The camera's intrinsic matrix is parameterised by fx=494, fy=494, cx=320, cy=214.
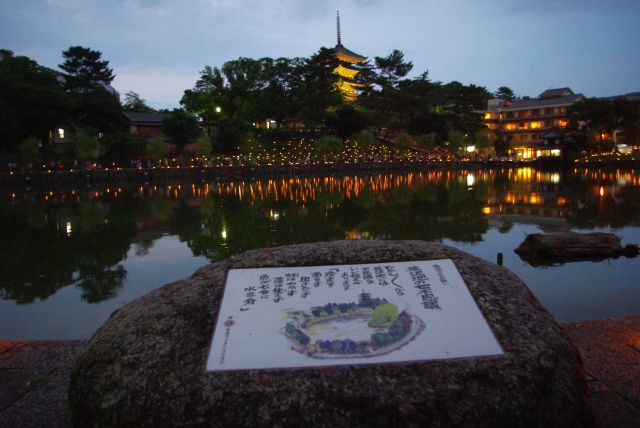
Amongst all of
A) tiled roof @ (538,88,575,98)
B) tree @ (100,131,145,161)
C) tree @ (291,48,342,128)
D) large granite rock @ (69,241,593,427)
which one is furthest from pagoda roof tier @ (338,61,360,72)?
large granite rock @ (69,241,593,427)

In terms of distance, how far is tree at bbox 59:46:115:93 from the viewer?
41.1m

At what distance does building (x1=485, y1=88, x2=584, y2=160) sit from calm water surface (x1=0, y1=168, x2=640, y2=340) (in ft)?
131

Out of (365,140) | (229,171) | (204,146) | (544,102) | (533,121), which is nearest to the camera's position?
(229,171)

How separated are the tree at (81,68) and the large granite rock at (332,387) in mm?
43941

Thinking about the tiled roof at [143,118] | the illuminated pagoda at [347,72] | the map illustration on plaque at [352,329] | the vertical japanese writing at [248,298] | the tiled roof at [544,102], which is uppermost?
the illuminated pagoda at [347,72]

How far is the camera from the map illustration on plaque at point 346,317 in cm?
295

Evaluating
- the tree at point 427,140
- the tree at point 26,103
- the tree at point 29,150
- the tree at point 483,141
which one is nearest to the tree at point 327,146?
the tree at point 427,140

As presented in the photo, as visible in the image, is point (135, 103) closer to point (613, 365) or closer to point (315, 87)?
point (315, 87)

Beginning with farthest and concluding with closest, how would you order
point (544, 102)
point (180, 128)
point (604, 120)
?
point (544, 102), point (604, 120), point (180, 128)

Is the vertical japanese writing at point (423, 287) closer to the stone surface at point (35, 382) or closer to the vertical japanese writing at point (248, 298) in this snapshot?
the vertical japanese writing at point (248, 298)

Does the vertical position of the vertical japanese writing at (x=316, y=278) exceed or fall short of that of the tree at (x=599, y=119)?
it falls short

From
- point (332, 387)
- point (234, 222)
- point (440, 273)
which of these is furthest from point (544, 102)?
point (332, 387)

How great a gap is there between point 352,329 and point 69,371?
2.64 m

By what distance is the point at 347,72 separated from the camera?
194 feet
